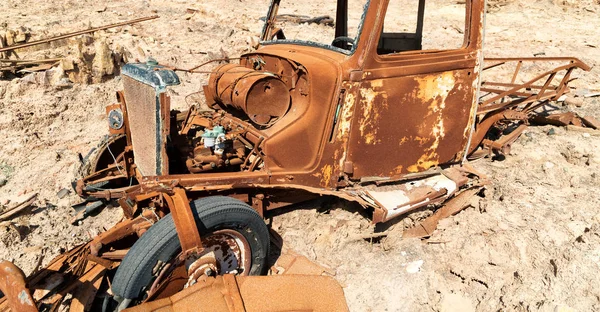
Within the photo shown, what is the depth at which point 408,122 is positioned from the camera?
3.37 metres

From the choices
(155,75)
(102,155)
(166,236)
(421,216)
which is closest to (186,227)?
(166,236)

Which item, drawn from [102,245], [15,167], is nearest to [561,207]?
[102,245]

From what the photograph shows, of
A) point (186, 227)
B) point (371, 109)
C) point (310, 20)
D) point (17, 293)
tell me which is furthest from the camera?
point (310, 20)

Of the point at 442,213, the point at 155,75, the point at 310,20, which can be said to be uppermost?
the point at 155,75

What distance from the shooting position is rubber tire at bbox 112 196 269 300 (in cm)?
241

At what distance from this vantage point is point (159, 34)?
919 centimetres

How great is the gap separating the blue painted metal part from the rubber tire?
0.90 metres

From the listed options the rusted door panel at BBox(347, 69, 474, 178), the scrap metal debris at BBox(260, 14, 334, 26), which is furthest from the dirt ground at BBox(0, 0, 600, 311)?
the scrap metal debris at BBox(260, 14, 334, 26)

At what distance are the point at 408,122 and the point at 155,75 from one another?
2.07 metres

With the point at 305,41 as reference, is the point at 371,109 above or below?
below

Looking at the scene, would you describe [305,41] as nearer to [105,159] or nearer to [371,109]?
[371,109]

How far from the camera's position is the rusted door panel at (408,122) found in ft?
10.4

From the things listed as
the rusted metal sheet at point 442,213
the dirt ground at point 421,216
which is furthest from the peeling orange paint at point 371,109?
the rusted metal sheet at point 442,213

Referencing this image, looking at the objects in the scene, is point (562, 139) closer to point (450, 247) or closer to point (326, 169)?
point (450, 247)
